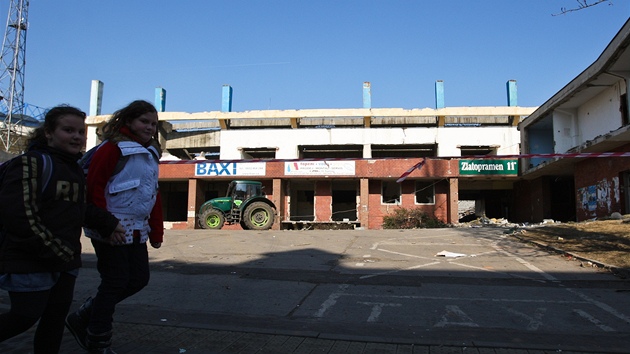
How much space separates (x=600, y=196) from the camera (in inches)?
644

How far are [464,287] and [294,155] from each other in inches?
850

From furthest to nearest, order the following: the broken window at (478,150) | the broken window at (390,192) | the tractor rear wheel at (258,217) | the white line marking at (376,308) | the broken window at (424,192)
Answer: the broken window at (478,150), the broken window at (390,192), the broken window at (424,192), the tractor rear wheel at (258,217), the white line marking at (376,308)

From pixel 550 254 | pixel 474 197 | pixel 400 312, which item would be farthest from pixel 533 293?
pixel 474 197

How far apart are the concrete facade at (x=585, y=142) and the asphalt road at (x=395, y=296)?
8887mm

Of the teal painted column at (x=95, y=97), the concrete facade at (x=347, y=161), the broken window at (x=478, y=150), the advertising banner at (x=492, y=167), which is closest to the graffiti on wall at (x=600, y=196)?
the advertising banner at (x=492, y=167)

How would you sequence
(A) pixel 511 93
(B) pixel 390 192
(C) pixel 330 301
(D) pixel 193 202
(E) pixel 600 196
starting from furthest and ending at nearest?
(A) pixel 511 93 → (B) pixel 390 192 → (D) pixel 193 202 → (E) pixel 600 196 → (C) pixel 330 301

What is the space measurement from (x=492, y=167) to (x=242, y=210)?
548 inches

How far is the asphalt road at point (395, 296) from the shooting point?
3652 millimetres

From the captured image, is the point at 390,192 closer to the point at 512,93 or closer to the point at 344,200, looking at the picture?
the point at 344,200

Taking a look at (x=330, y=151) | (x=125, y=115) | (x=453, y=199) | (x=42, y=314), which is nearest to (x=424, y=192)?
(x=453, y=199)

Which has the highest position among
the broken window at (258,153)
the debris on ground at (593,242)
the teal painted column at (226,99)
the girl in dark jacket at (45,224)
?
the teal painted column at (226,99)

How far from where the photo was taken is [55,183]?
2385 mm

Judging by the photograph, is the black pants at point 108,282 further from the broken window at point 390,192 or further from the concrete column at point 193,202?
the broken window at point 390,192

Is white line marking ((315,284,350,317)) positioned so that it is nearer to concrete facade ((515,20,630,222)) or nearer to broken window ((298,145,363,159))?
concrete facade ((515,20,630,222))
